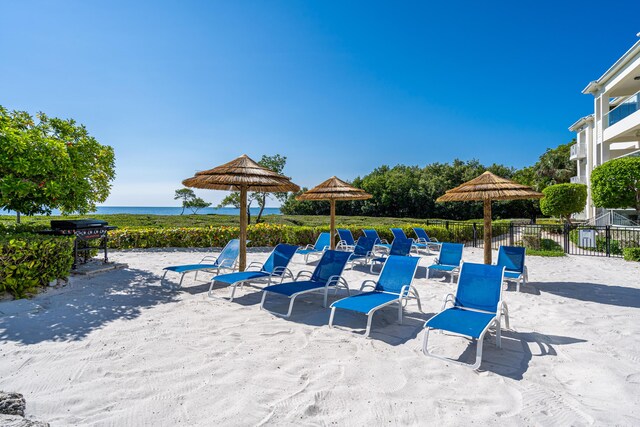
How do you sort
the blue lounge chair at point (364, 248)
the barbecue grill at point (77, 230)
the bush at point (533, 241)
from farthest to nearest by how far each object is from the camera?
1. the bush at point (533, 241)
2. the blue lounge chair at point (364, 248)
3. the barbecue grill at point (77, 230)

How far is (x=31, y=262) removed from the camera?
6.08m

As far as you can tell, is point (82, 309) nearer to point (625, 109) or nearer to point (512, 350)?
point (512, 350)

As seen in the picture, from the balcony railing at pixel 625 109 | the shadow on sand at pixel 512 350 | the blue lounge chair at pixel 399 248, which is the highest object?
the balcony railing at pixel 625 109

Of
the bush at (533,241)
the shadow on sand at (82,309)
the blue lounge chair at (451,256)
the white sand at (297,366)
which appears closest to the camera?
the white sand at (297,366)

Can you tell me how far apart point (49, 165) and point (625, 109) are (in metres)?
26.4

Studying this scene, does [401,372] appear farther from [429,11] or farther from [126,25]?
[429,11]

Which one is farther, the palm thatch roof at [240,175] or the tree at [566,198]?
the tree at [566,198]

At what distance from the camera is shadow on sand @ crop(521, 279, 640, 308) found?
639cm

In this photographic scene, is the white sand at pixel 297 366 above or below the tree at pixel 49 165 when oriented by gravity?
below

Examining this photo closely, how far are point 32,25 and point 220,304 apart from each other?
7579 mm

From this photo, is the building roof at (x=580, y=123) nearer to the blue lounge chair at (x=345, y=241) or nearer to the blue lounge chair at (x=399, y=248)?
the blue lounge chair at (x=345, y=241)

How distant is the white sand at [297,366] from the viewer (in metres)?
2.74

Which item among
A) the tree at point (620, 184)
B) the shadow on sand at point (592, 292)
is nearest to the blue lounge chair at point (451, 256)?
the shadow on sand at point (592, 292)

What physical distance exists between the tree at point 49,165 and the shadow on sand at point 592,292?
33.2ft
